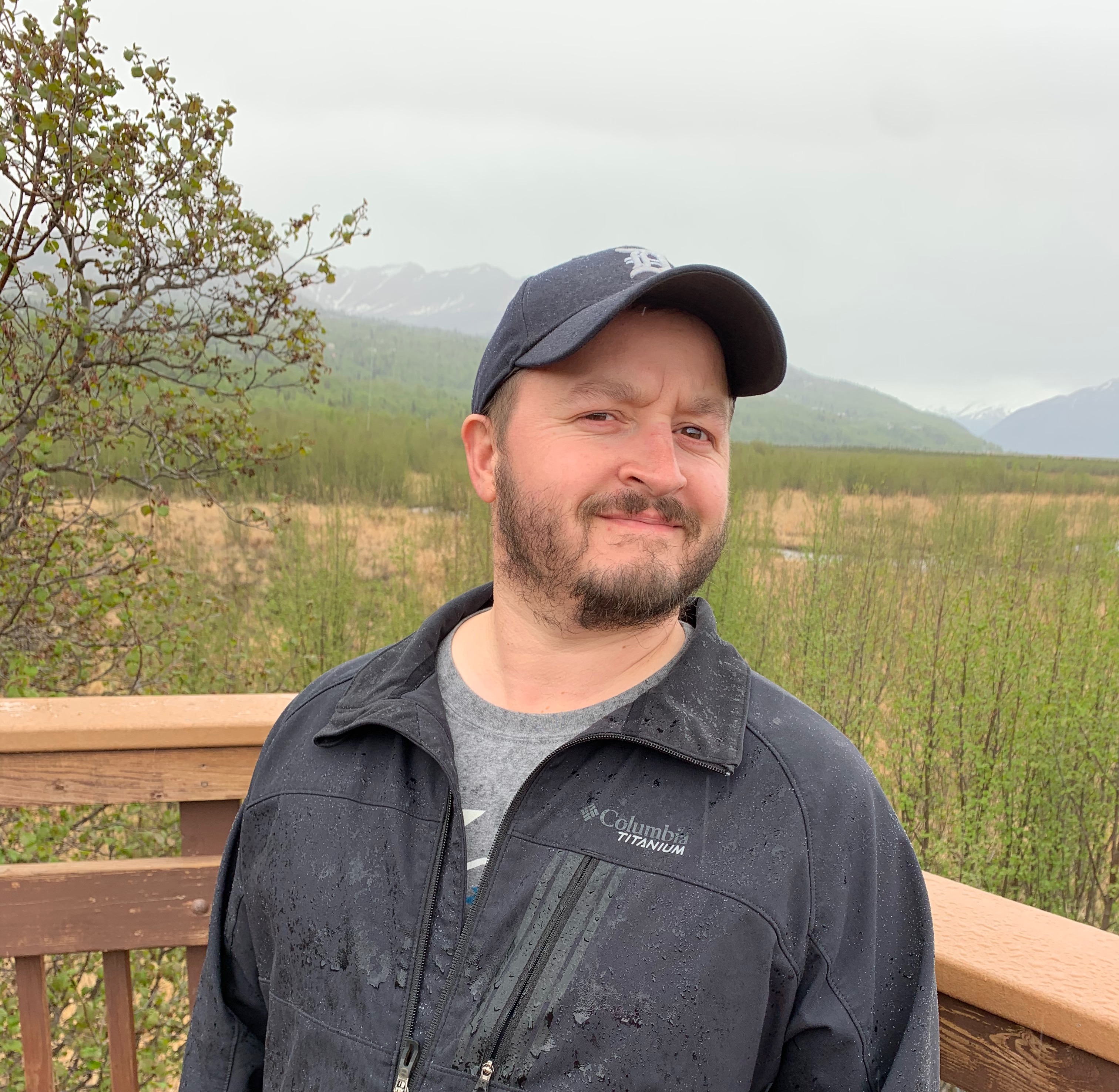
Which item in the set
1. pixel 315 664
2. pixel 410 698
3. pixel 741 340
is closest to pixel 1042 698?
pixel 741 340

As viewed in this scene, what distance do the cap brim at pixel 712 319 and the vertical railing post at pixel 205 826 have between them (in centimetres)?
88

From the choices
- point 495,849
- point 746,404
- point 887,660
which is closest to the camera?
point 495,849

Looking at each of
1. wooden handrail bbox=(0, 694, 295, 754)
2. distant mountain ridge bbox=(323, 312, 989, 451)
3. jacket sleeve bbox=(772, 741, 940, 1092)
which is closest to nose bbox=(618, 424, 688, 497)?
jacket sleeve bbox=(772, 741, 940, 1092)

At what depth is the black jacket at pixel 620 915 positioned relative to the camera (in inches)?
37.0

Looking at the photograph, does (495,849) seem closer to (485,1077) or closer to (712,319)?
(485,1077)

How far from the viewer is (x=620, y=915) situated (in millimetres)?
975

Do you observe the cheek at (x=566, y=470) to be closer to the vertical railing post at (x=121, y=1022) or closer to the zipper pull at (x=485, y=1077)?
the zipper pull at (x=485, y=1077)

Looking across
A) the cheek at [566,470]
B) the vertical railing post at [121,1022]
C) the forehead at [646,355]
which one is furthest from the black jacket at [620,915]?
the vertical railing post at [121,1022]

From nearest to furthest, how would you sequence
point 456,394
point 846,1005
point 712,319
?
point 846,1005
point 712,319
point 456,394

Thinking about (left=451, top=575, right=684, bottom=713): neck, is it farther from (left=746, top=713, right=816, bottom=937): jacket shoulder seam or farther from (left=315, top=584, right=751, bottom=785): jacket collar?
(left=746, top=713, right=816, bottom=937): jacket shoulder seam

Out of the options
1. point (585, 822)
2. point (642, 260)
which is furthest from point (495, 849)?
point (642, 260)

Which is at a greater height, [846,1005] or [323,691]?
[323,691]

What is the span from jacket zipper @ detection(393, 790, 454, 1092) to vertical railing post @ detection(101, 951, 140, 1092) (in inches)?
29.4

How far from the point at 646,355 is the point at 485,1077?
0.91 m
